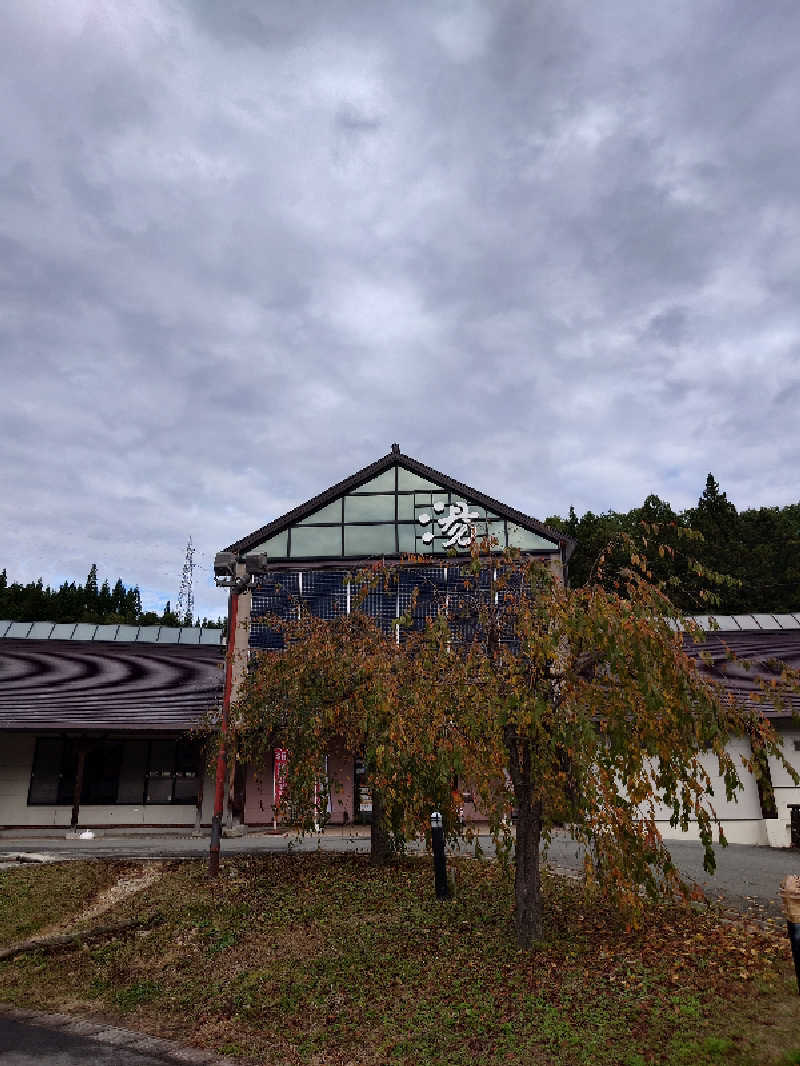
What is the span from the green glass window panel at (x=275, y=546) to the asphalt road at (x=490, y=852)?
367 inches

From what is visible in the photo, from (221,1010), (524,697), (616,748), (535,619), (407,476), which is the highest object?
(407,476)

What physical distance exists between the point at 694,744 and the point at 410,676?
393cm

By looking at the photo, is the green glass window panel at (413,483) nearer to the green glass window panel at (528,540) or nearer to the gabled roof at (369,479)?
the gabled roof at (369,479)

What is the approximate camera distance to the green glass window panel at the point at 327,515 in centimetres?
2562

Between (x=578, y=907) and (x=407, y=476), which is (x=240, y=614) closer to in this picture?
(x=407, y=476)

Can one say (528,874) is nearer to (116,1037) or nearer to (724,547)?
(116,1037)

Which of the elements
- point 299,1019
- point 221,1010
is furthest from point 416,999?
point 221,1010

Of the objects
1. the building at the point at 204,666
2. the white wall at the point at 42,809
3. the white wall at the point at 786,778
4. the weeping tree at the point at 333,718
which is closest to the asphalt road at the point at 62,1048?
the weeping tree at the point at 333,718

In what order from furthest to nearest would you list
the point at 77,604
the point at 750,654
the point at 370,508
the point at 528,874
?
1. the point at 77,604
2. the point at 370,508
3. the point at 750,654
4. the point at 528,874

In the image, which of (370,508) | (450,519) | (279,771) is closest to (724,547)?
(450,519)

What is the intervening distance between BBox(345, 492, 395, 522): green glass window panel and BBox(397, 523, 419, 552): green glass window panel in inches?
24.1

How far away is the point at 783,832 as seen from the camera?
1712cm

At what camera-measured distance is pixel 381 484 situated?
2588cm

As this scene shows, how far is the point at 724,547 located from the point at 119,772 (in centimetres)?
3520
